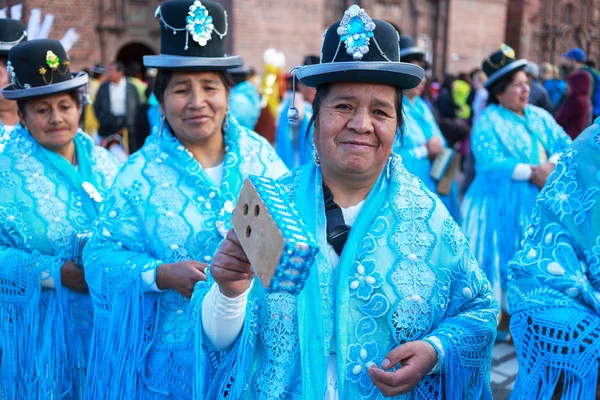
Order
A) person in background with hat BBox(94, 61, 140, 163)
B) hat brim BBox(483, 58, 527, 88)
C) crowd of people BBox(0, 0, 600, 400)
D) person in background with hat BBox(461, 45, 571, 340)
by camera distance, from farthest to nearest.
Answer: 1. person in background with hat BBox(94, 61, 140, 163)
2. hat brim BBox(483, 58, 527, 88)
3. person in background with hat BBox(461, 45, 571, 340)
4. crowd of people BBox(0, 0, 600, 400)

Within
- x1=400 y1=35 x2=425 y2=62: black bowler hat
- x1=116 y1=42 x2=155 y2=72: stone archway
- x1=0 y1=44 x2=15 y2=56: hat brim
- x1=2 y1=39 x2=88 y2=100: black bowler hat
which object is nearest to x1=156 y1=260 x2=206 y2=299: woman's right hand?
x1=2 y1=39 x2=88 y2=100: black bowler hat

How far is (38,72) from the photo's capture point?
3.00 metres

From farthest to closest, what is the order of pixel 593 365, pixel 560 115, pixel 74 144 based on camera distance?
1. pixel 560 115
2. pixel 74 144
3. pixel 593 365

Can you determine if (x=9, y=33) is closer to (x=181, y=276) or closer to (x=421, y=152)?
(x=181, y=276)

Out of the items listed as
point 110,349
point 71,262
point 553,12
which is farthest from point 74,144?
point 553,12

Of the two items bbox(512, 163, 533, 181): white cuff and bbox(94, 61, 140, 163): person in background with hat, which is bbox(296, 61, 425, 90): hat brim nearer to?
bbox(512, 163, 533, 181): white cuff

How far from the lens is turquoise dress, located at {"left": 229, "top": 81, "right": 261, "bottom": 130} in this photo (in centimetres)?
702

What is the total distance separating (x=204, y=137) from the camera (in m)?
2.66

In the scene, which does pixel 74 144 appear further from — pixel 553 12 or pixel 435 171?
pixel 553 12

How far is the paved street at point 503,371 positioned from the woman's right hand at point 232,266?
2.79m

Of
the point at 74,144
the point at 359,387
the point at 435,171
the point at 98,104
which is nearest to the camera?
the point at 359,387

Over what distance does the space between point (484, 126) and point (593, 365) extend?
140 inches

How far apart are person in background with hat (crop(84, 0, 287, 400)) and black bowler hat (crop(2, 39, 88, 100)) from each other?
598 mm

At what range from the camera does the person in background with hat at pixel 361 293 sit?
179 cm
